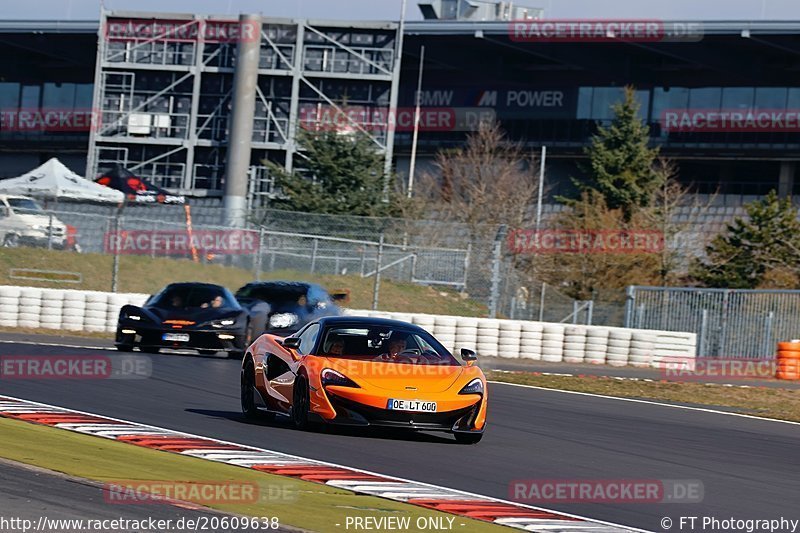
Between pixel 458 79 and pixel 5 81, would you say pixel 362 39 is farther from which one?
pixel 5 81

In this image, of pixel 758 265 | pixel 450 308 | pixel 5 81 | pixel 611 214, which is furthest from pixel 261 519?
pixel 5 81

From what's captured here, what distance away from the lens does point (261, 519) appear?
7.59m

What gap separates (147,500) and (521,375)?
16.5m

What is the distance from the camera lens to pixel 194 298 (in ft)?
75.5

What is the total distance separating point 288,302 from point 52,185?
1538 cm

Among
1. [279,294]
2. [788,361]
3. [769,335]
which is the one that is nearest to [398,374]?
[279,294]

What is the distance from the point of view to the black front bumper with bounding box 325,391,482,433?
11977 mm

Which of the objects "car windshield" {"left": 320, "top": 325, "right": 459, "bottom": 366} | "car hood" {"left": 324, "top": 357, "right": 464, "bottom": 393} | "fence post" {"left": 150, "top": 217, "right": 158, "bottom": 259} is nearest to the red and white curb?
"car hood" {"left": 324, "top": 357, "right": 464, "bottom": 393}

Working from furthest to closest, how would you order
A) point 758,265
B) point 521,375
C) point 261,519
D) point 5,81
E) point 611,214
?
point 5,81 → point 611,214 → point 758,265 → point 521,375 → point 261,519

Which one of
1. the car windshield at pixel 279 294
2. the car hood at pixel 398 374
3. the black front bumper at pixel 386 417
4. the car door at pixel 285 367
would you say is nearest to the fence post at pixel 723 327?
the car windshield at pixel 279 294

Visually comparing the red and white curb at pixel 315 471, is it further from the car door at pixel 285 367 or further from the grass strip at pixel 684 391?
the grass strip at pixel 684 391

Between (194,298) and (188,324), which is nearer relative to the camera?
(188,324)

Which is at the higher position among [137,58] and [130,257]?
[137,58]

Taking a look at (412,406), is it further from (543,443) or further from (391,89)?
(391,89)
